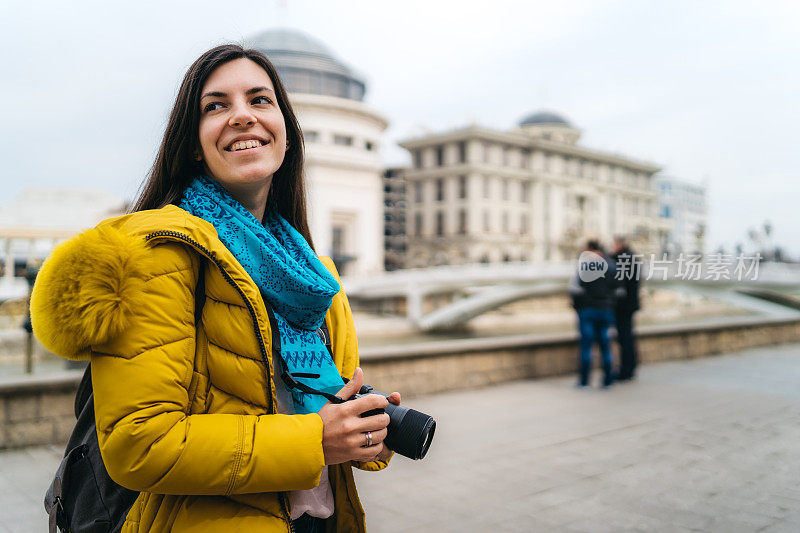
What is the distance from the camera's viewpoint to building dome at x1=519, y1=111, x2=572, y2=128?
217ft

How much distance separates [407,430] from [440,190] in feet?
170

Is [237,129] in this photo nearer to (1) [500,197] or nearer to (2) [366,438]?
(2) [366,438]

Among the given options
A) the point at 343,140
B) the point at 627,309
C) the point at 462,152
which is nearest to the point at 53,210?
the point at 343,140

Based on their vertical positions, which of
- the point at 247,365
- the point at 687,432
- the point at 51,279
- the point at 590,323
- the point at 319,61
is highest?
the point at 319,61

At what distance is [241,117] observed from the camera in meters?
1.22

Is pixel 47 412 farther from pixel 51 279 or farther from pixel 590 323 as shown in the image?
pixel 590 323

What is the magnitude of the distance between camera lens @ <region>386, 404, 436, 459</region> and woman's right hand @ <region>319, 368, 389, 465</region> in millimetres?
31

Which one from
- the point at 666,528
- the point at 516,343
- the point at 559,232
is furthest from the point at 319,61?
the point at 666,528

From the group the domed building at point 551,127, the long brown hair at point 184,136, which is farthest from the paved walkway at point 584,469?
the domed building at point 551,127

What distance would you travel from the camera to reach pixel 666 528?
2.89 meters

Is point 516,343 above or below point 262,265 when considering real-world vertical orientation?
below

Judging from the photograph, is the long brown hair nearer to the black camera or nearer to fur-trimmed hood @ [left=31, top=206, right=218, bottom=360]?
fur-trimmed hood @ [left=31, top=206, right=218, bottom=360]

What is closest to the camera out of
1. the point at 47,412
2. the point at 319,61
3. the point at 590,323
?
the point at 47,412

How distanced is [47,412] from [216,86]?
150 inches
